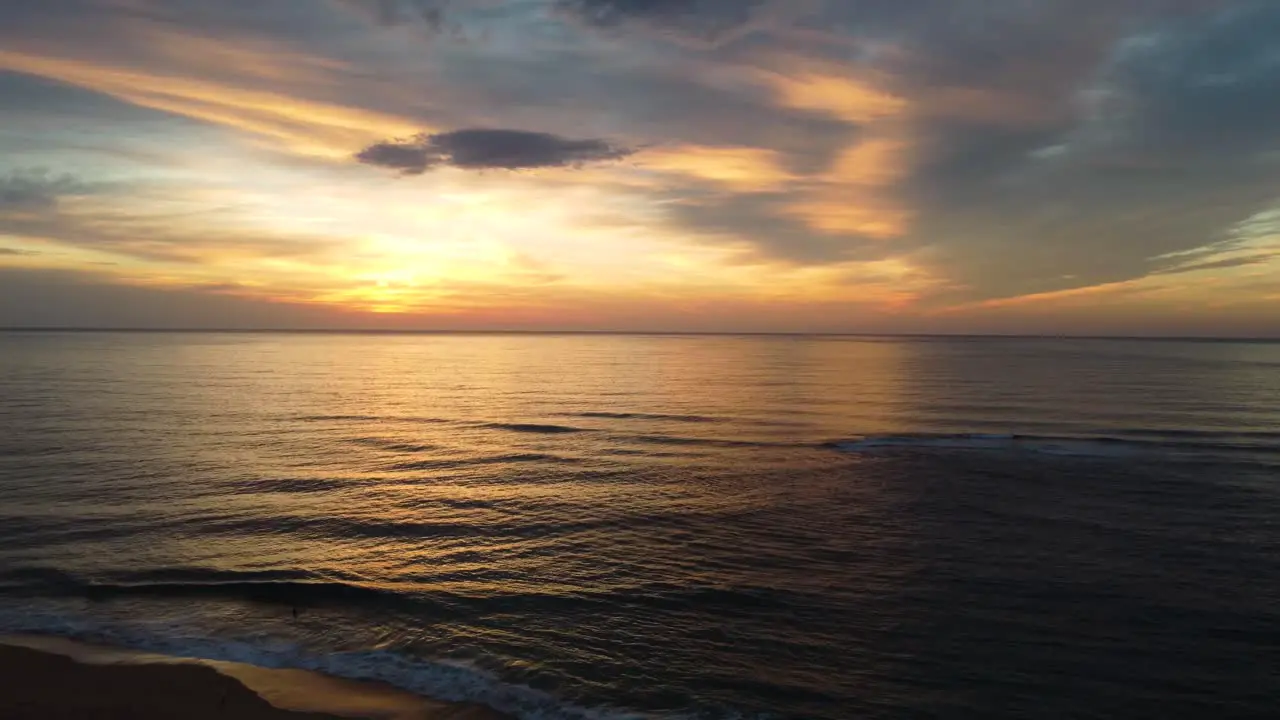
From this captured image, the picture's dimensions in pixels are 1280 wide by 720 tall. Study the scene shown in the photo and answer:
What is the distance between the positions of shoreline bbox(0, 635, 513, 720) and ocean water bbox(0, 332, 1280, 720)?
63 cm

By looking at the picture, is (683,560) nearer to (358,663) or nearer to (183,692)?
(358,663)

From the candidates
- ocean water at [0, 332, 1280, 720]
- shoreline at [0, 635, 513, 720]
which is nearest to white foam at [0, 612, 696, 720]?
ocean water at [0, 332, 1280, 720]

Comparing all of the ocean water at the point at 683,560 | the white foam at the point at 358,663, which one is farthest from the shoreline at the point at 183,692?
the ocean water at the point at 683,560

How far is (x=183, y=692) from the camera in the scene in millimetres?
13133

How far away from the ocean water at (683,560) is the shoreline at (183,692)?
626 mm

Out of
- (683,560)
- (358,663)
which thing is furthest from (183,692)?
(683,560)

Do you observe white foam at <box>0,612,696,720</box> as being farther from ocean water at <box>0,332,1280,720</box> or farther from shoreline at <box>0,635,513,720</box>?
shoreline at <box>0,635,513,720</box>

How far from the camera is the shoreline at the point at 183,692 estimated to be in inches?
491

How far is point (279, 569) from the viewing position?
2030cm

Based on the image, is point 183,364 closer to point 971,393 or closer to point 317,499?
point 317,499

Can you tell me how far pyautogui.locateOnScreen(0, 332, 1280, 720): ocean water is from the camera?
14.3m

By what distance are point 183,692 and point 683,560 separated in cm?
1253

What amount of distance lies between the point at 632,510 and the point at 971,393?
5651 cm

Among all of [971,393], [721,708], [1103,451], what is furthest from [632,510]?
[971,393]
